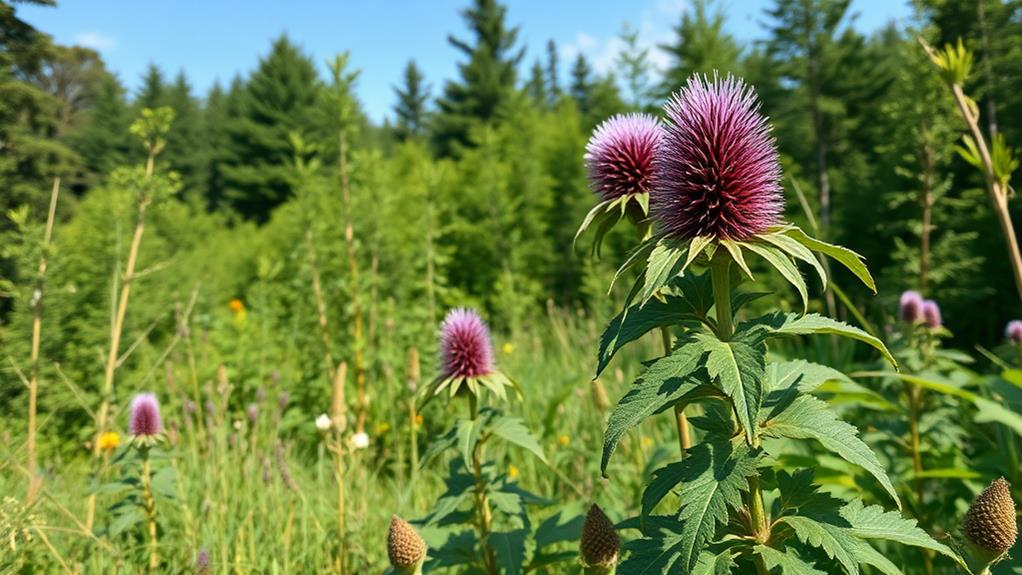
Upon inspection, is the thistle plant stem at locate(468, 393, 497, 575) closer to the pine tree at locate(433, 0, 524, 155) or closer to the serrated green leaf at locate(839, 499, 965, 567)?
the serrated green leaf at locate(839, 499, 965, 567)

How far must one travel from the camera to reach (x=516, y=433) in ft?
5.56

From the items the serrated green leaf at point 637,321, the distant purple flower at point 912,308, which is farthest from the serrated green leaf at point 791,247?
the distant purple flower at point 912,308

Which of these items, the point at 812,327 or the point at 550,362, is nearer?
the point at 812,327

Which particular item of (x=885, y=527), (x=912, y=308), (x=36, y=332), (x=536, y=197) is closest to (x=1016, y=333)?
(x=912, y=308)

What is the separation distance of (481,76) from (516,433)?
28.3m

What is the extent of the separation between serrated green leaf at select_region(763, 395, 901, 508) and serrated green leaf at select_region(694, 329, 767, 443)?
12 cm

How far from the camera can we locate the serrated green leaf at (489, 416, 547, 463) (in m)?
1.65

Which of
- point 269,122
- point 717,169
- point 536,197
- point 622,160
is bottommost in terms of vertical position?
point 717,169

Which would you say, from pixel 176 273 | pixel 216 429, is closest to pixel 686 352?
pixel 216 429

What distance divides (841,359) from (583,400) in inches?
62.4

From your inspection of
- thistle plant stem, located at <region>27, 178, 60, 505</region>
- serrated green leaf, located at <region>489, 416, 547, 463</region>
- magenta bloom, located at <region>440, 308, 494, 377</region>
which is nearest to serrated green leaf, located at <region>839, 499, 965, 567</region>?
serrated green leaf, located at <region>489, 416, 547, 463</region>

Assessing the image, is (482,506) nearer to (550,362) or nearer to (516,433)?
(516,433)

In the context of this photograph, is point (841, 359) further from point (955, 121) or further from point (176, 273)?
point (176, 273)

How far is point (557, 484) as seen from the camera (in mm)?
3396
